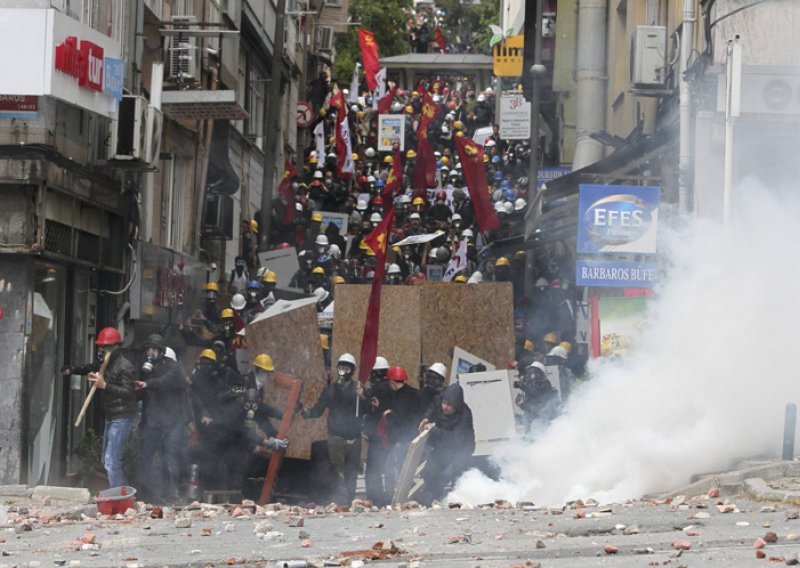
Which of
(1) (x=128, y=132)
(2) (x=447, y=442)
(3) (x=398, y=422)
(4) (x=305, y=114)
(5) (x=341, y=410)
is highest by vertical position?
(4) (x=305, y=114)

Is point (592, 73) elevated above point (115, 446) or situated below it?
above

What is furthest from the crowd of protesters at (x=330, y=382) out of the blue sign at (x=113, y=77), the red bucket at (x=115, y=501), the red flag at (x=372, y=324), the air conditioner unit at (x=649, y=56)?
the air conditioner unit at (x=649, y=56)

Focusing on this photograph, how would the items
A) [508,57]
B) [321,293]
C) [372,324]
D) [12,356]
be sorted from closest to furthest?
[12,356] < [372,324] < [321,293] < [508,57]

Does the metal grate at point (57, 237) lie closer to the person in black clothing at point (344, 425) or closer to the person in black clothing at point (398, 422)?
the person in black clothing at point (344, 425)

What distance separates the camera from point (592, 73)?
31125mm

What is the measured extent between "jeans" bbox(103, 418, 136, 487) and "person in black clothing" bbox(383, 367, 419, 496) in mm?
2616

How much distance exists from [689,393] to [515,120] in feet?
55.6

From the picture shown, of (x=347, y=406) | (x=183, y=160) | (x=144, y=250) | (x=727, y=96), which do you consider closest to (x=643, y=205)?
(x=727, y=96)

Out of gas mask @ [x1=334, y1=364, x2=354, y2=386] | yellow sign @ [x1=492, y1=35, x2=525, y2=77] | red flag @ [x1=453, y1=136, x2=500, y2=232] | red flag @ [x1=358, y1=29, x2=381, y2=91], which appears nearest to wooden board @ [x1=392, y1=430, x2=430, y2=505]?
gas mask @ [x1=334, y1=364, x2=354, y2=386]

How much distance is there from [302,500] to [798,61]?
26.4 feet

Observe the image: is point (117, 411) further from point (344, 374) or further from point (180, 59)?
point (180, 59)

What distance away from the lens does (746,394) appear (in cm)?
1431

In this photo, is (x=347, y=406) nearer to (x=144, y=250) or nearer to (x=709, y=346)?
(x=709, y=346)

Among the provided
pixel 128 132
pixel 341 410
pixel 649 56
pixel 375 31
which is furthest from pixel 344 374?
pixel 375 31
